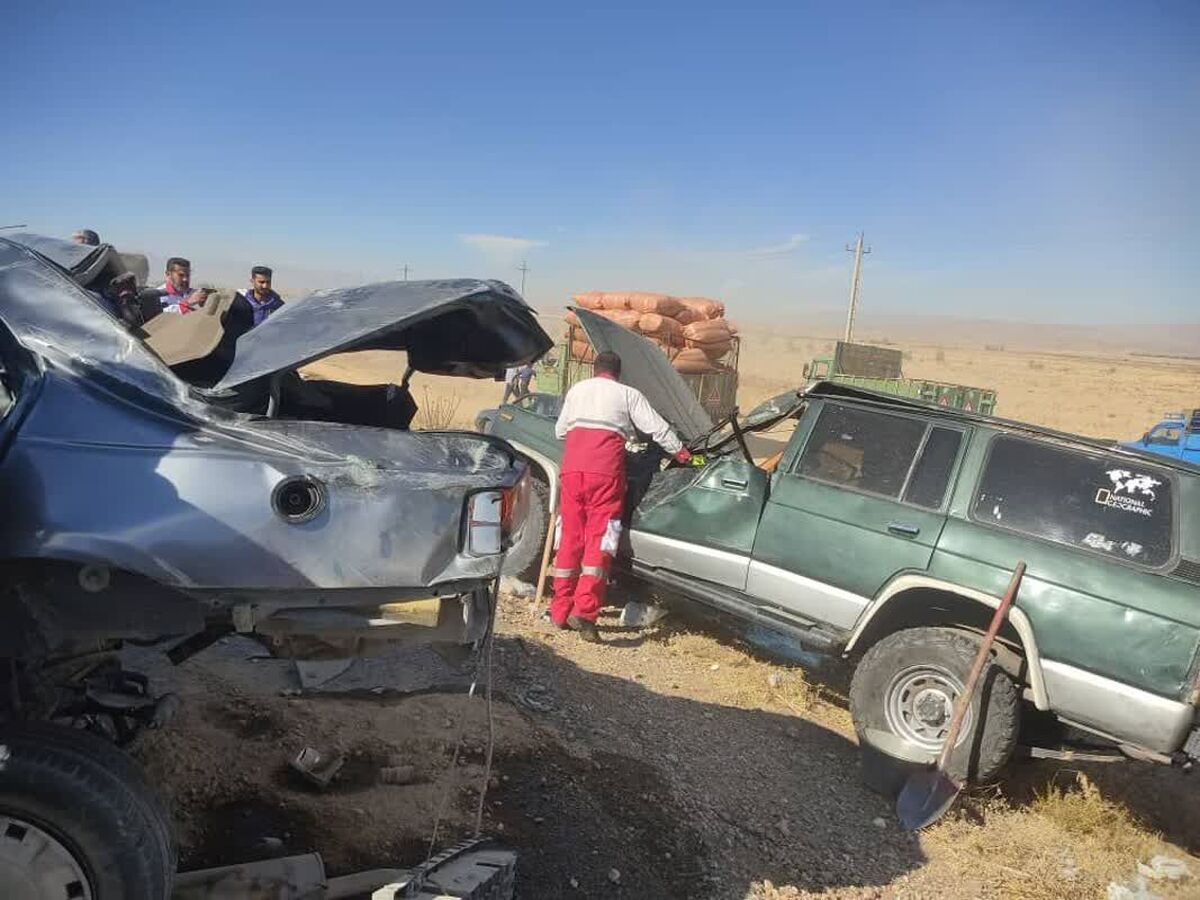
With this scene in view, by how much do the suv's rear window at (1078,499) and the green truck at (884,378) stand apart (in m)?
8.13

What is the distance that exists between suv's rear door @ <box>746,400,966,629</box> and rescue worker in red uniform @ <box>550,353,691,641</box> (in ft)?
3.03

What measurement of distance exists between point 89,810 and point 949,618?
4.06 metres

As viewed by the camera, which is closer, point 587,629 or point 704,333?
point 587,629

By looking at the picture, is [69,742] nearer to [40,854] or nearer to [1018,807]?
[40,854]

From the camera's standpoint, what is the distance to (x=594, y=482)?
556cm

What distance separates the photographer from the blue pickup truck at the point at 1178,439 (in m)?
11.3

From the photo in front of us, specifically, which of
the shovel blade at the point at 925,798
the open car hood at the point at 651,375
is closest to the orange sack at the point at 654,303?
the open car hood at the point at 651,375

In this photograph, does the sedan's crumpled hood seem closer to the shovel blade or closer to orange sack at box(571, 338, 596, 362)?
the shovel blade

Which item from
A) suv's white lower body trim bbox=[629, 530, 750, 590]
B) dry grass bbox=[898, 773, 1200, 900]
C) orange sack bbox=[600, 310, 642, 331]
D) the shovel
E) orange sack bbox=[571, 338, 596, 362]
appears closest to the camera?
dry grass bbox=[898, 773, 1200, 900]

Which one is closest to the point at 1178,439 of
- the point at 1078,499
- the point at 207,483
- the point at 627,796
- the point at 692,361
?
the point at 692,361

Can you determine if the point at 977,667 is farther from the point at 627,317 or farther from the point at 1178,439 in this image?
the point at 627,317

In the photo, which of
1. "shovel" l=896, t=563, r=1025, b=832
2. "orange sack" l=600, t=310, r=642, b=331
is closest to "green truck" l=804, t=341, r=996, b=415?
"orange sack" l=600, t=310, r=642, b=331

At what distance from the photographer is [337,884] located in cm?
254

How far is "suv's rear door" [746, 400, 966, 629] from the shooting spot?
4504 millimetres
